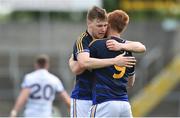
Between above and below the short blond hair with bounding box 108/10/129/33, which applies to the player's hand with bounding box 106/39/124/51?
below

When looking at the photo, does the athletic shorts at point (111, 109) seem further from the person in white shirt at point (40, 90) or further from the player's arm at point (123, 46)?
the person in white shirt at point (40, 90)

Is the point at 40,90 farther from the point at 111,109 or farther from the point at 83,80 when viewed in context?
the point at 111,109

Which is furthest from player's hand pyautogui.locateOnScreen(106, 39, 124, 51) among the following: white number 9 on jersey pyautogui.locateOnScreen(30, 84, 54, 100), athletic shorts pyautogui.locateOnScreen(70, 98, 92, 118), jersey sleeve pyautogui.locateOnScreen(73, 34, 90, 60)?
white number 9 on jersey pyautogui.locateOnScreen(30, 84, 54, 100)

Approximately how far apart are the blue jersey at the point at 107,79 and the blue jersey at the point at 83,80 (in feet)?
0.59

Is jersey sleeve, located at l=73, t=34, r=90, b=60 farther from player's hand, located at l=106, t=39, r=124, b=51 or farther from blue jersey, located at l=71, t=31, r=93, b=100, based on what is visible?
player's hand, located at l=106, t=39, r=124, b=51

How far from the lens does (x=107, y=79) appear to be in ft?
25.0

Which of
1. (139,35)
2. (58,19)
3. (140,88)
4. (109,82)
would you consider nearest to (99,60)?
(109,82)

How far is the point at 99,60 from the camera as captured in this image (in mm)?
7555

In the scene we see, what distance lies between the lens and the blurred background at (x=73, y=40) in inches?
1032

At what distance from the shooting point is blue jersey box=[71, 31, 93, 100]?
7.83 metres

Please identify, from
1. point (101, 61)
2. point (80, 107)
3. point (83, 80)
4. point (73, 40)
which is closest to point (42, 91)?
point (80, 107)

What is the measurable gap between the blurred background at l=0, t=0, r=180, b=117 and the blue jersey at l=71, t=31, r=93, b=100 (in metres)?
14.8

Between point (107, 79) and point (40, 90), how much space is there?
4.33m

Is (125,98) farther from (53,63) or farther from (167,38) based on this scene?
(167,38)
